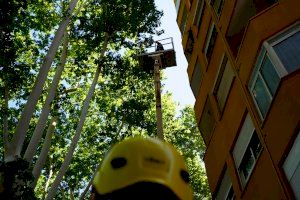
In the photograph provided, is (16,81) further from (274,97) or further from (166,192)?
(166,192)

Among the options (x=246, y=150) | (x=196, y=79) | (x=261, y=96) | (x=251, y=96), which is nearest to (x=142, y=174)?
(x=261, y=96)

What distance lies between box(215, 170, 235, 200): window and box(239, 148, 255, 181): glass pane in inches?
44.4

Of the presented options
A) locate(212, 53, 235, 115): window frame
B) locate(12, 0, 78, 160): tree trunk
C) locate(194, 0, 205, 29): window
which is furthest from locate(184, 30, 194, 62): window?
locate(12, 0, 78, 160): tree trunk

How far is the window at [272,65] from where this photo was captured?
26.2 feet

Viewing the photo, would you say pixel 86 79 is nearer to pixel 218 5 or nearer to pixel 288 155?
pixel 218 5

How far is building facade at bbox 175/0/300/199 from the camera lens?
7.76 meters

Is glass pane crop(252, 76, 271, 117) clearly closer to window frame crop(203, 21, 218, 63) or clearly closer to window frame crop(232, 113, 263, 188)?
window frame crop(232, 113, 263, 188)

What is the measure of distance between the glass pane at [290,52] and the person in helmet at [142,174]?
6.05m

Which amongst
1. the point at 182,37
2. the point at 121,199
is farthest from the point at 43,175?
the point at 121,199

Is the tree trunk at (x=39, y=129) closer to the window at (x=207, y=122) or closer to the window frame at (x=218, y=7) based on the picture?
the window at (x=207, y=122)

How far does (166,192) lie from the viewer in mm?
2201

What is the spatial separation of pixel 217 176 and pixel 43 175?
36.9 ft

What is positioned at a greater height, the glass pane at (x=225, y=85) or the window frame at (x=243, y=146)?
the glass pane at (x=225, y=85)

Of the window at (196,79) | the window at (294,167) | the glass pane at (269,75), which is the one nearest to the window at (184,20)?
the window at (196,79)
